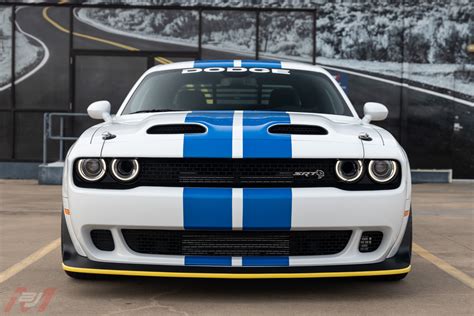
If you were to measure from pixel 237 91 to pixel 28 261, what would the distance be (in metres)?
1.94

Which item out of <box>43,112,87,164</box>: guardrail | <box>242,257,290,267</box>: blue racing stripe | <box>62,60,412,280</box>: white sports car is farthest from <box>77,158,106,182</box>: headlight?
<box>43,112,87,164</box>: guardrail

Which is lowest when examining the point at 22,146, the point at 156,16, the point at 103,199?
the point at 22,146

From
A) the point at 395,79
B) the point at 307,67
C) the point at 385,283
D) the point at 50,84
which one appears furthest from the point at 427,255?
the point at 50,84

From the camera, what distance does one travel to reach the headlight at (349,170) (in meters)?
3.89

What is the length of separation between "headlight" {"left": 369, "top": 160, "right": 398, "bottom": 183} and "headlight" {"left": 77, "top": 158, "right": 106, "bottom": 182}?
143cm

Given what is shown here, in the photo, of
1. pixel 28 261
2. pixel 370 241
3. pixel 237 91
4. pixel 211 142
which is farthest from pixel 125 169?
pixel 28 261

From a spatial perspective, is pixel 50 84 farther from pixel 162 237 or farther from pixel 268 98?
pixel 162 237

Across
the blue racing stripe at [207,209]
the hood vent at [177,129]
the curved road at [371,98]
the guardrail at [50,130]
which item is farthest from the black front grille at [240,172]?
Result: the curved road at [371,98]

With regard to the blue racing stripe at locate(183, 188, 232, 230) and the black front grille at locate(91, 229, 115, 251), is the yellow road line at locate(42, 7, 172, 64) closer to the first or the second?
the black front grille at locate(91, 229, 115, 251)

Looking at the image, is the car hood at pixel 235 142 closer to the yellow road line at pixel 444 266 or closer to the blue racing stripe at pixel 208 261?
the blue racing stripe at pixel 208 261

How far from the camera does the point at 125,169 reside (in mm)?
3936

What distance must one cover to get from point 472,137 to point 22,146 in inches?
351

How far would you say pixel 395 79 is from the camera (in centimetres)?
1461

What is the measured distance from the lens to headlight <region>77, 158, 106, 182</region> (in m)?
3.92
